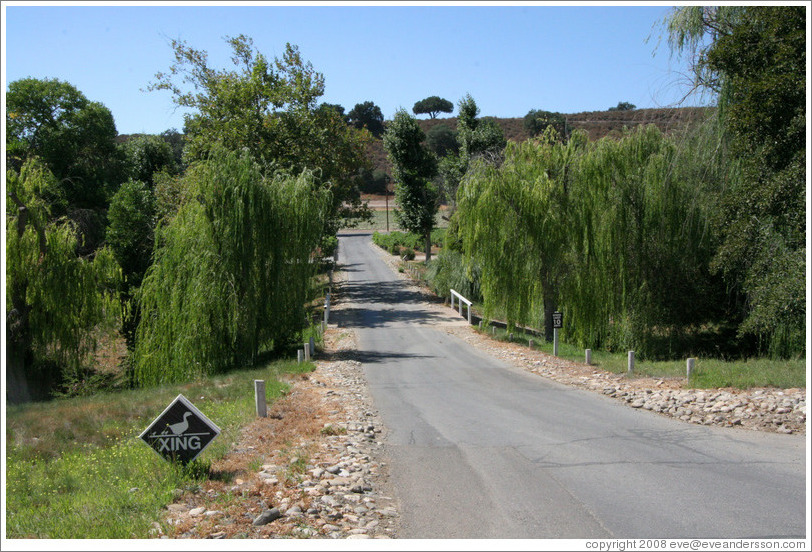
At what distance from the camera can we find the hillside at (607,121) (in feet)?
74.2

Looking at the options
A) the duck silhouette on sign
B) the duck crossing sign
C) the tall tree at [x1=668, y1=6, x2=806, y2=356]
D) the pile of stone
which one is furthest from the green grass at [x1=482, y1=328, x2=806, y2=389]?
the duck silhouette on sign

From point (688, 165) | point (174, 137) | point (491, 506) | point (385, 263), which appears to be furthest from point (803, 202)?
point (174, 137)

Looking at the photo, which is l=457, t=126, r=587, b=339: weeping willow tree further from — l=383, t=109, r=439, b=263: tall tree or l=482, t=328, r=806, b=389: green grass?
l=383, t=109, r=439, b=263: tall tree

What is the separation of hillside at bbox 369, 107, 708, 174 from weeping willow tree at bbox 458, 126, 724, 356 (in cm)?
82

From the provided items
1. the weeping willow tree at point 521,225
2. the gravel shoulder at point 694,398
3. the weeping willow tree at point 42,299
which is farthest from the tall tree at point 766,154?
the weeping willow tree at point 42,299

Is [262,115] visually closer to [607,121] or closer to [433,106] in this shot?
[607,121]

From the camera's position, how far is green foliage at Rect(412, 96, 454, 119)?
14638cm

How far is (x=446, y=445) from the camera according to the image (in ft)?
34.3

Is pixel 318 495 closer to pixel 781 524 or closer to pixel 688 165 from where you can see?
pixel 781 524

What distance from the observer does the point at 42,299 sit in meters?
20.0

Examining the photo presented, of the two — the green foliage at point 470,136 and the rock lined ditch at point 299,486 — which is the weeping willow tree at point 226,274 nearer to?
the rock lined ditch at point 299,486

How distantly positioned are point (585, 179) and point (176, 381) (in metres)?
14.7

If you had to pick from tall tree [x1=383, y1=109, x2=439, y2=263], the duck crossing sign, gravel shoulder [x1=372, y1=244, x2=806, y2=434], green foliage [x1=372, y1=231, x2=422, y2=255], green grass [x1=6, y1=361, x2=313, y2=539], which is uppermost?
tall tree [x1=383, y1=109, x2=439, y2=263]

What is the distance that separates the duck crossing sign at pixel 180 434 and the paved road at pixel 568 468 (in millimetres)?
2502
